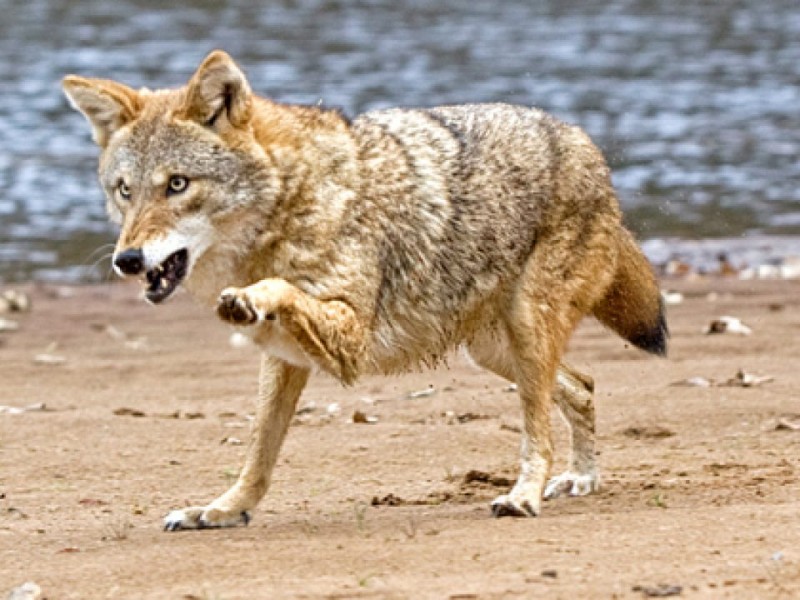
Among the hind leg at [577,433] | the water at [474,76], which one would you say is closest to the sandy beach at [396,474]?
the hind leg at [577,433]

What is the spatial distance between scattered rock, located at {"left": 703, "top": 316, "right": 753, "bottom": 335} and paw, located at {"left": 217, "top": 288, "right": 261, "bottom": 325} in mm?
5566

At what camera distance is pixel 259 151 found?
6.77 metres

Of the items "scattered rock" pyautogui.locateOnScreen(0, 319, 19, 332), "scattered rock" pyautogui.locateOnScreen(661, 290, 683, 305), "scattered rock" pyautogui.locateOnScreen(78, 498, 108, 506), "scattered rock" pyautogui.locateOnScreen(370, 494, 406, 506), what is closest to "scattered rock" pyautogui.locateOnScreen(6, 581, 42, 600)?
"scattered rock" pyautogui.locateOnScreen(78, 498, 108, 506)

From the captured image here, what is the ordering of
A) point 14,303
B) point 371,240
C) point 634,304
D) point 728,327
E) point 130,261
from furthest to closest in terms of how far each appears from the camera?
1. point 14,303
2. point 728,327
3. point 634,304
4. point 371,240
5. point 130,261

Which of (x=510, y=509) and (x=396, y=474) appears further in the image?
(x=396, y=474)

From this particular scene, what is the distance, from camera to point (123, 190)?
667cm

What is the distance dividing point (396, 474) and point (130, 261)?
7.10ft

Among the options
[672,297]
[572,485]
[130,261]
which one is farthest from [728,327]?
[130,261]

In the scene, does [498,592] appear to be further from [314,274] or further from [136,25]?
[136,25]

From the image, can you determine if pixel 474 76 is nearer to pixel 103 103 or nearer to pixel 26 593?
pixel 103 103

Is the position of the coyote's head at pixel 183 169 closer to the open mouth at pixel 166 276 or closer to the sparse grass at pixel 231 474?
the open mouth at pixel 166 276

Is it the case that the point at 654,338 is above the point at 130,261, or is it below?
below

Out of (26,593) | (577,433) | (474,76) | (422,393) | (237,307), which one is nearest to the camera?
(26,593)

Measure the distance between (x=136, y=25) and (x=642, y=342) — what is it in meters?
24.7
